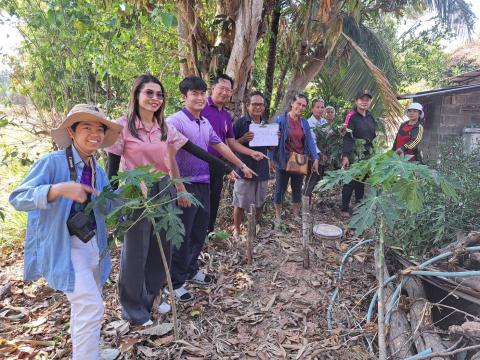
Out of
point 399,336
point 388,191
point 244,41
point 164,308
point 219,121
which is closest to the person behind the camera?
point 388,191

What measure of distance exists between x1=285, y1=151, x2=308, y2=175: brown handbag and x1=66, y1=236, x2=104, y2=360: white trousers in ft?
9.94

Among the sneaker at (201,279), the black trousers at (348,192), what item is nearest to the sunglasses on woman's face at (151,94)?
the sneaker at (201,279)

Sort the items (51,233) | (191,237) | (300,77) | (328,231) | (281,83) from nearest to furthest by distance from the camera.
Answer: (51,233), (191,237), (328,231), (300,77), (281,83)

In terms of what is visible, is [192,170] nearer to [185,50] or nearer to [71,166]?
[71,166]

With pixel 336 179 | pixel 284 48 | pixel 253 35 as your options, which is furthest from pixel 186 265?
pixel 284 48

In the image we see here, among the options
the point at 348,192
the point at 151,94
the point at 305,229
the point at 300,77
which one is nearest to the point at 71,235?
the point at 151,94

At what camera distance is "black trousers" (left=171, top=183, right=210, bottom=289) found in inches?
120

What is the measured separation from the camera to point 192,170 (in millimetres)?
3166

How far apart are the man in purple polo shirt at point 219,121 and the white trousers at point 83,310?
180cm

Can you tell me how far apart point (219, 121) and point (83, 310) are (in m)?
2.31

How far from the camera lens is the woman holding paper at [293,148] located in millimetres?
4594

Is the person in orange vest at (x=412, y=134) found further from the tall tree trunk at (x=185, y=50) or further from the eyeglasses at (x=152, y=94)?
the eyeglasses at (x=152, y=94)

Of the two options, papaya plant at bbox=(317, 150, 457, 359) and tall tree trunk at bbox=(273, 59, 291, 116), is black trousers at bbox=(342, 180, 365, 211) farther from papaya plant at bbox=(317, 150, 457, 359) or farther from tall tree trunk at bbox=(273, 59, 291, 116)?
papaya plant at bbox=(317, 150, 457, 359)

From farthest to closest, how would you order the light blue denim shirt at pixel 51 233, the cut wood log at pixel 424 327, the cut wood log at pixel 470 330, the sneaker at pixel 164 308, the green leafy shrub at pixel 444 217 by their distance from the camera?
the green leafy shrub at pixel 444 217 < the sneaker at pixel 164 308 < the cut wood log at pixel 424 327 < the cut wood log at pixel 470 330 < the light blue denim shirt at pixel 51 233
